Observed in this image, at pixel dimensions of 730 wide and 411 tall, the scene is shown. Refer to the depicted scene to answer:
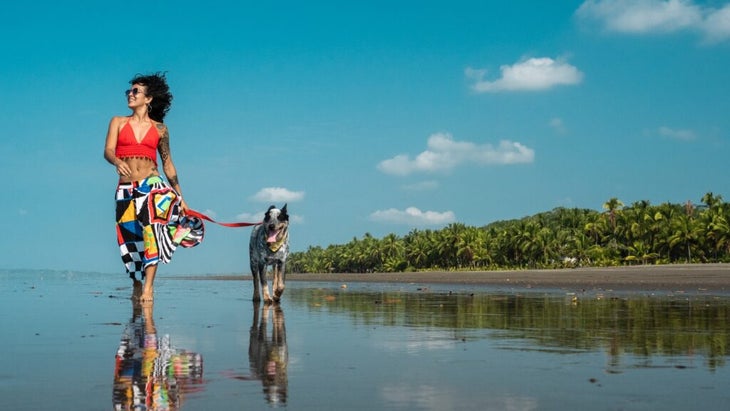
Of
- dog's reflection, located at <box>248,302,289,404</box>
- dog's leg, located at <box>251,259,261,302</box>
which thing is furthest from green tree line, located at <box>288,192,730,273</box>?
dog's reflection, located at <box>248,302,289,404</box>

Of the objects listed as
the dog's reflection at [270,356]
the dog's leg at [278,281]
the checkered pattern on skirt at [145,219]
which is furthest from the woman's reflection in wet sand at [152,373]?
the dog's leg at [278,281]

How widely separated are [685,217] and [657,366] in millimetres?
95803

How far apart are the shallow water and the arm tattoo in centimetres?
298

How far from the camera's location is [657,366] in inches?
201

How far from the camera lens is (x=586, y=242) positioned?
338 ft

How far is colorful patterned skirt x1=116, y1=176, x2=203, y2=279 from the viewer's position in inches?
427

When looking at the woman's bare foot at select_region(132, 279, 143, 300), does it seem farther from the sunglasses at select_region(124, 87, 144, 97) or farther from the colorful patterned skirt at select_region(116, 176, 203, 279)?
the sunglasses at select_region(124, 87, 144, 97)

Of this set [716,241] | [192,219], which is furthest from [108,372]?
[716,241]

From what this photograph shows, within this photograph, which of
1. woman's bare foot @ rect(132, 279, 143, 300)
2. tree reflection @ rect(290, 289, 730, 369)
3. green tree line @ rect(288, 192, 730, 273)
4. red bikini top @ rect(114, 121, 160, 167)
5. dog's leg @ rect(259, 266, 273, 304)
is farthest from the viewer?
green tree line @ rect(288, 192, 730, 273)

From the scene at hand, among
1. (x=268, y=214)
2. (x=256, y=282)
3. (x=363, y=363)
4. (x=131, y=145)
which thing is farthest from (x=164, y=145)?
(x=363, y=363)

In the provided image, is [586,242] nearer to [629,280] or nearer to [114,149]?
[629,280]

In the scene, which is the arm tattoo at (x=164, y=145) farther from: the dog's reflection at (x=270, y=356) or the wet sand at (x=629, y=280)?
the wet sand at (x=629, y=280)

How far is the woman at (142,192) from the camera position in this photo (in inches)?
427

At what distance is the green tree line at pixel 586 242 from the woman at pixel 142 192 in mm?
81120
